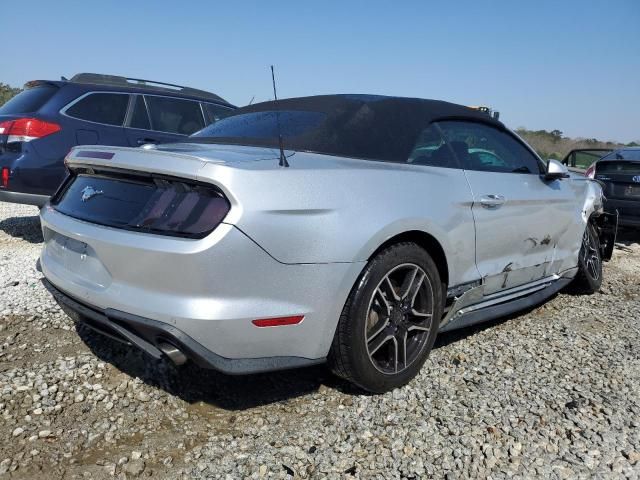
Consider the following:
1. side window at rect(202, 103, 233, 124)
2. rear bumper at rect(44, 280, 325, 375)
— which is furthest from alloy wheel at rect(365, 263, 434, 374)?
side window at rect(202, 103, 233, 124)

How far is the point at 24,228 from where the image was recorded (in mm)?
6383

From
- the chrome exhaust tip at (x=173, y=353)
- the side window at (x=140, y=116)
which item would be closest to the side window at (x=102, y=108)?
the side window at (x=140, y=116)

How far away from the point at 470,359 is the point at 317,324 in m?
1.31

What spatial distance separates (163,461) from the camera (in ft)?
7.25

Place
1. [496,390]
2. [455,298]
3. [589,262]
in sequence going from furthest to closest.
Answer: [589,262] → [455,298] → [496,390]

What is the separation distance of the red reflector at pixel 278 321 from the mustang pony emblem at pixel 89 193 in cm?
98

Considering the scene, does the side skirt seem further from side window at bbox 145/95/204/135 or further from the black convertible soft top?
side window at bbox 145/95/204/135

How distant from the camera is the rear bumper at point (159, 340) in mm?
2184

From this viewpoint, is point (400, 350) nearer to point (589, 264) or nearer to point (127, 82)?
point (589, 264)

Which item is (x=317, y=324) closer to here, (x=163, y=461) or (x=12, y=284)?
(x=163, y=461)

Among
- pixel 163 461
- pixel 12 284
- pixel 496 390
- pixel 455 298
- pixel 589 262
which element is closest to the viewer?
pixel 163 461

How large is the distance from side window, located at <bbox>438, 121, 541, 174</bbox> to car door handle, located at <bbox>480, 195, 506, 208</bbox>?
0.69ft

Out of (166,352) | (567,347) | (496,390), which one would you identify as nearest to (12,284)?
(166,352)

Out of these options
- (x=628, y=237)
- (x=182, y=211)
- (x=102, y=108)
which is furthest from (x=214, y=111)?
(x=628, y=237)
